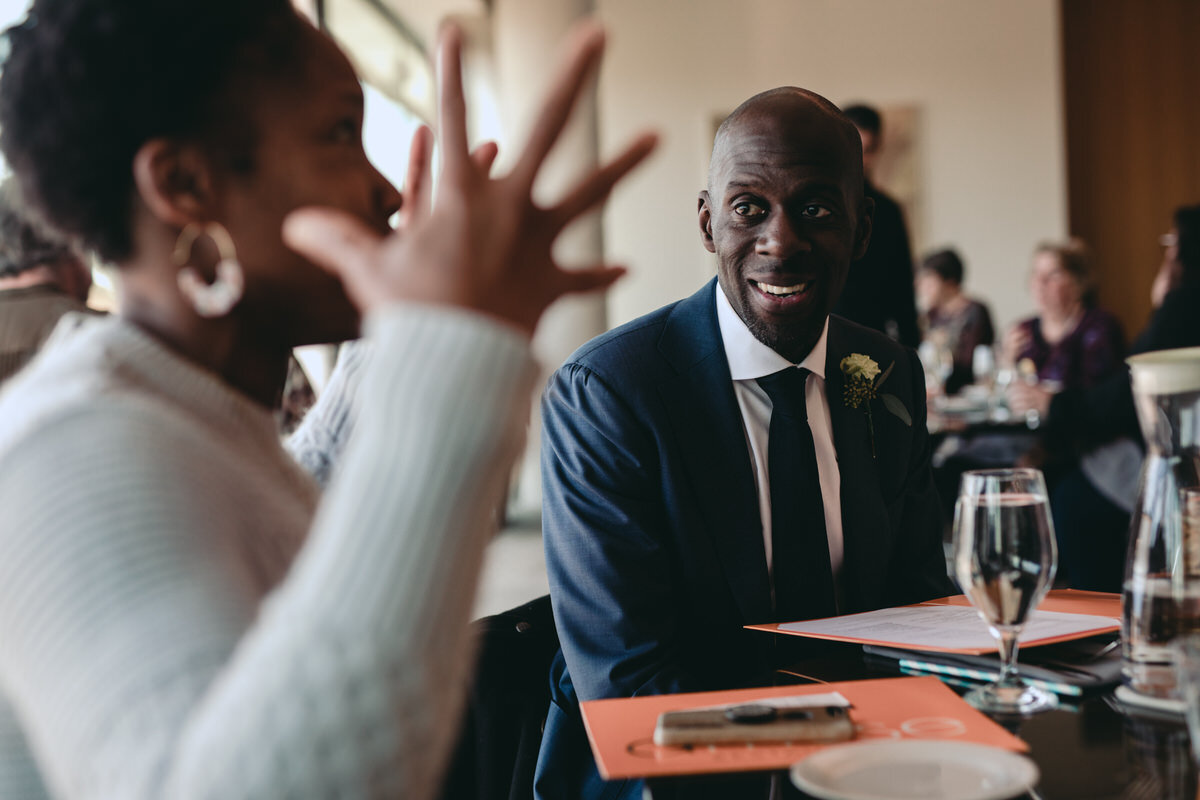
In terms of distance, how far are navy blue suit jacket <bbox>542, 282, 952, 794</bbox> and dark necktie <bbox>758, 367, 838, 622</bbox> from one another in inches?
1.3

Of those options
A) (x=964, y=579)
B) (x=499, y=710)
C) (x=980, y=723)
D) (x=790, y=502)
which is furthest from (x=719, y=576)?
(x=980, y=723)

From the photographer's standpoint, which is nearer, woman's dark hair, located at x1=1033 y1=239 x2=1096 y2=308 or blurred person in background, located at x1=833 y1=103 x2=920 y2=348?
blurred person in background, located at x1=833 y1=103 x2=920 y2=348

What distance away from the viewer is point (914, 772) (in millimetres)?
890

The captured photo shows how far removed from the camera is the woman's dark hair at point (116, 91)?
2.59ft

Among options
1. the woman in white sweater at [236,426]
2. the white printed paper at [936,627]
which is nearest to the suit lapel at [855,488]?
the white printed paper at [936,627]

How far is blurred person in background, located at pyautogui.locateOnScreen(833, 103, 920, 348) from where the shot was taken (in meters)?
3.97

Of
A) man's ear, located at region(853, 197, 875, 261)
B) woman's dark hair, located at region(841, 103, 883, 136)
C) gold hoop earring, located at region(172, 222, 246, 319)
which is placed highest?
woman's dark hair, located at region(841, 103, 883, 136)

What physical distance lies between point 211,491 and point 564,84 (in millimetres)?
334

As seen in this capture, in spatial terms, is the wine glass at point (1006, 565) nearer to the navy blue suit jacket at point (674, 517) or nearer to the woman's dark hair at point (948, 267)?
the navy blue suit jacket at point (674, 517)

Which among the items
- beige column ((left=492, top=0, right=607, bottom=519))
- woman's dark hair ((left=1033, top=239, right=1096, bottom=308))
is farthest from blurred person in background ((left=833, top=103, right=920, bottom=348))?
beige column ((left=492, top=0, right=607, bottom=519))

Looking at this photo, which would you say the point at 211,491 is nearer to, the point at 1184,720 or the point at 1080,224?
the point at 1184,720

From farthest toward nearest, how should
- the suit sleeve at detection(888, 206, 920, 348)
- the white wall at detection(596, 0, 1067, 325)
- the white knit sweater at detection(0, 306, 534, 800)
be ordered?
the white wall at detection(596, 0, 1067, 325) < the suit sleeve at detection(888, 206, 920, 348) < the white knit sweater at detection(0, 306, 534, 800)

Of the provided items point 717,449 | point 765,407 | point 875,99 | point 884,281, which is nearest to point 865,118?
point 884,281

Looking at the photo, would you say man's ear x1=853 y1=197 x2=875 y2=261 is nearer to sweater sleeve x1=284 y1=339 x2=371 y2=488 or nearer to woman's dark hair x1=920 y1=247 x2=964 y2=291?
sweater sleeve x1=284 y1=339 x2=371 y2=488
